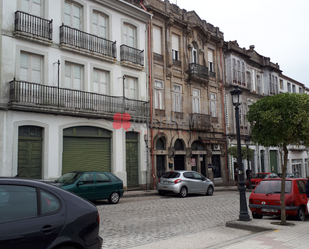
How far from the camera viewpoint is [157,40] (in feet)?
81.9

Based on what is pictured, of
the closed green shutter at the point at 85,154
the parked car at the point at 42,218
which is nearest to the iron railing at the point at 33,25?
the closed green shutter at the point at 85,154

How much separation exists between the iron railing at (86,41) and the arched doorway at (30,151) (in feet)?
17.1

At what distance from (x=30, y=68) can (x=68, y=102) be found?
2.57 metres

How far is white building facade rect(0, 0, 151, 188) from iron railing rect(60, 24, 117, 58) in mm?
58

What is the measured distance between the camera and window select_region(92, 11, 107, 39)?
20.4 m

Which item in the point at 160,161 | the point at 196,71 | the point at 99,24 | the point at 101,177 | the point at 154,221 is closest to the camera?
the point at 154,221

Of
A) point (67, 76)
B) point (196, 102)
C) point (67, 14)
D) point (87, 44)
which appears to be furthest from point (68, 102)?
point (196, 102)

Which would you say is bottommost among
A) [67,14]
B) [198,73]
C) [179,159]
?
[179,159]

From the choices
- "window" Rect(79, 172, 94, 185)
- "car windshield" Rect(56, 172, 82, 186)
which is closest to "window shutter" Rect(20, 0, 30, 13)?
"car windshield" Rect(56, 172, 82, 186)

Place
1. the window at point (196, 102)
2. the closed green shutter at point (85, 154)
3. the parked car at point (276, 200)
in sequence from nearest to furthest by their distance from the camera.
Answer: the parked car at point (276, 200) → the closed green shutter at point (85, 154) → the window at point (196, 102)

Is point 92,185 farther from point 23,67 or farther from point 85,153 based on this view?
point 23,67

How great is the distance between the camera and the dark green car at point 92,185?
13367 mm

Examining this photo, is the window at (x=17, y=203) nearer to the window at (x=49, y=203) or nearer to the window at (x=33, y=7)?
the window at (x=49, y=203)

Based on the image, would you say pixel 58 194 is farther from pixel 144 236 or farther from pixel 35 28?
pixel 35 28
